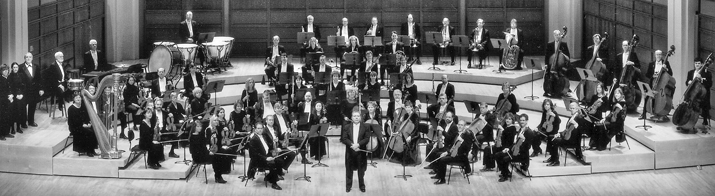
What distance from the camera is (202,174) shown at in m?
13.0

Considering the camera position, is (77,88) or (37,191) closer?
(37,191)

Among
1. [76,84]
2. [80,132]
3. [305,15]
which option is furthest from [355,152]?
[305,15]

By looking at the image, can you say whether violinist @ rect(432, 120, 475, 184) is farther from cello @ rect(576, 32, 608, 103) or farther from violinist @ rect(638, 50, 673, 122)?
cello @ rect(576, 32, 608, 103)

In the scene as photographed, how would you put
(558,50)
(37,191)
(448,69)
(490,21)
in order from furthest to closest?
(490,21) → (448,69) → (558,50) → (37,191)

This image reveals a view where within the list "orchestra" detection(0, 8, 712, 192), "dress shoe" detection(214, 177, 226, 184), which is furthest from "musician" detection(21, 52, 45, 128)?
"dress shoe" detection(214, 177, 226, 184)

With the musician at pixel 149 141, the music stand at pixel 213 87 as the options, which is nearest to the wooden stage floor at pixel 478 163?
the musician at pixel 149 141

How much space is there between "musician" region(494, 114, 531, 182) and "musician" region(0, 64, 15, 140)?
21.0 ft

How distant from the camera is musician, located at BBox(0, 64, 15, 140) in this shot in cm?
1353

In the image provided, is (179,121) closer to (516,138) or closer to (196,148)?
(196,148)

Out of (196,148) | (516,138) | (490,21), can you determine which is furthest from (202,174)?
(490,21)

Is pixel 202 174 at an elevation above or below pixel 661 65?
below

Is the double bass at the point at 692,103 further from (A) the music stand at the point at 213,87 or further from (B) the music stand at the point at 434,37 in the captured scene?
(A) the music stand at the point at 213,87

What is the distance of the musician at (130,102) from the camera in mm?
14461

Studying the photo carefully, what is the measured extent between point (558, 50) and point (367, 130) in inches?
193
